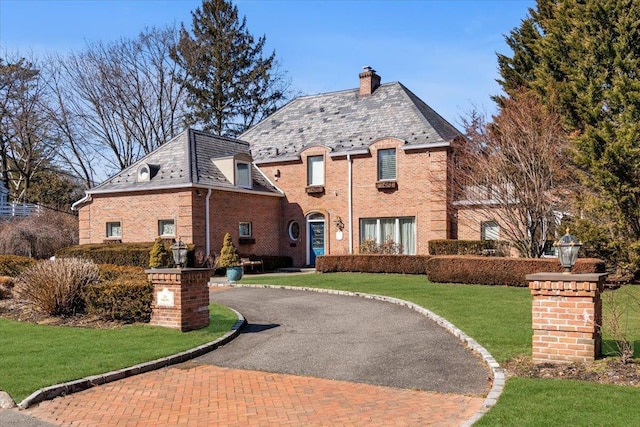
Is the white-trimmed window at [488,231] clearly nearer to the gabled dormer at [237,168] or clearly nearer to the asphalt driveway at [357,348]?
the asphalt driveway at [357,348]

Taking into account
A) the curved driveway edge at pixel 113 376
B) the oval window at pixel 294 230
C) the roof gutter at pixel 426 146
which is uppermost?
the roof gutter at pixel 426 146

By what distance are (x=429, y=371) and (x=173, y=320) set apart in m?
5.30

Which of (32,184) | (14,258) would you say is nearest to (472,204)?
(14,258)

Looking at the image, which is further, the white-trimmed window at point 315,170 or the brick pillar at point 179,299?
the white-trimmed window at point 315,170

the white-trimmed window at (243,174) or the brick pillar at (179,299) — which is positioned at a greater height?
the white-trimmed window at (243,174)

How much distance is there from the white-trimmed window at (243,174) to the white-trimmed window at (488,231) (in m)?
11.2

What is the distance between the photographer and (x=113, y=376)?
7.52 meters

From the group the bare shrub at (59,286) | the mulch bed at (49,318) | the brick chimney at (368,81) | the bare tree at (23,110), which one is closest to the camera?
the mulch bed at (49,318)

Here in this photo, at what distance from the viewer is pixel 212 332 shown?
10.3m

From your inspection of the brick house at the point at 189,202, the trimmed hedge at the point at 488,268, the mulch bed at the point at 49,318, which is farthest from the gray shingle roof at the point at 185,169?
the mulch bed at the point at 49,318

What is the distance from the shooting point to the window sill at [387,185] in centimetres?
2534

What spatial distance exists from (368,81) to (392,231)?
8.72 metres

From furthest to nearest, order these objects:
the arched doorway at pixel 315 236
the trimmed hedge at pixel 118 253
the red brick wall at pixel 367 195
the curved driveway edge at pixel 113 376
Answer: the arched doorway at pixel 315 236, the red brick wall at pixel 367 195, the trimmed hedge at pixel 118 253, the curved driveway edge at pixel 113 376

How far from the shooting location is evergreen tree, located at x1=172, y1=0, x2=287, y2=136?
4453cm
